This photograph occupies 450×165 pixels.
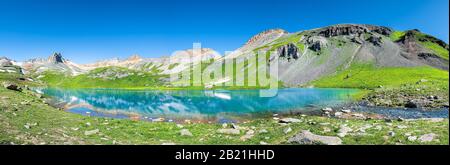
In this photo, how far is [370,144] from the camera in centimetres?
2053

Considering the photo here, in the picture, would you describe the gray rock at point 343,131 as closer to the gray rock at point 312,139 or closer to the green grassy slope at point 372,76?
the gray rock at point 312,139

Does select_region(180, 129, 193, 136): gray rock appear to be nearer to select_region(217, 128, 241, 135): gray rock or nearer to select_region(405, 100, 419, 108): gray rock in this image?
select_region(217, 128, 241, 135): gray rock

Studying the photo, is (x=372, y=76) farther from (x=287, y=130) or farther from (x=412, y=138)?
(x=412, y=138)

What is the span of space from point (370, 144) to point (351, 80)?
15120 centimetres

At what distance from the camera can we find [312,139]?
2225 centimetres

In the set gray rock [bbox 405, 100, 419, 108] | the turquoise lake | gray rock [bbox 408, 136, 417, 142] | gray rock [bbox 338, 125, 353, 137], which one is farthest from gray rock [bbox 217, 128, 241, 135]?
gray rock [bbox 405, 100, 419, 108]

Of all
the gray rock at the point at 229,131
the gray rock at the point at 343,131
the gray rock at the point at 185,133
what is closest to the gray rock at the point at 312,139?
the gray rock at the point at 343,131

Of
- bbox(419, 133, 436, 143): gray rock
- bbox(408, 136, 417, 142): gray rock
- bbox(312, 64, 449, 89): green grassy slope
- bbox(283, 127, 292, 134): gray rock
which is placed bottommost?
bbox(283, 127, 292, 134): gray rock

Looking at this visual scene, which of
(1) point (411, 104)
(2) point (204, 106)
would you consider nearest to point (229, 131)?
(1) point (411, 104)

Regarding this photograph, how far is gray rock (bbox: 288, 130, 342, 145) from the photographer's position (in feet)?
71.5

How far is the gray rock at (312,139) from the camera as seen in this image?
71.5ft
